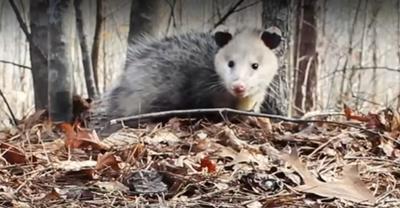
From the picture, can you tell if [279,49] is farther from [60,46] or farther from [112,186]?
[112,186]

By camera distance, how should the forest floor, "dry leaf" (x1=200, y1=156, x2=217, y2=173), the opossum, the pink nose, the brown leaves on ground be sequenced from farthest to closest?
1. the opossum
2. the pink nose
3. the brown leaves on ground
4. "dry leaf" (x1=200, y1=156, x2=217, y2=173)
5. the forest floor

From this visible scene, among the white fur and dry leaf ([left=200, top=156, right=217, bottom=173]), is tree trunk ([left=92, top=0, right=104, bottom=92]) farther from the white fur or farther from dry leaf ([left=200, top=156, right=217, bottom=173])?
dry leaf ([left=200, top=156, right=217, bottom=173])

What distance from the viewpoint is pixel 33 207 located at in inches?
67.0

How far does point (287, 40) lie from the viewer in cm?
314

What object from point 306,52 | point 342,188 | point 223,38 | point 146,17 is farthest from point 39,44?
point 342,188

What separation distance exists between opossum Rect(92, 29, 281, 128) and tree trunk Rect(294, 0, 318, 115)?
26 cm

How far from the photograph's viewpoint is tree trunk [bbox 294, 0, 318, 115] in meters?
3.17

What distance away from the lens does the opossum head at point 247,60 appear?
2.79 meters

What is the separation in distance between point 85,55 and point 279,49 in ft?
2.43

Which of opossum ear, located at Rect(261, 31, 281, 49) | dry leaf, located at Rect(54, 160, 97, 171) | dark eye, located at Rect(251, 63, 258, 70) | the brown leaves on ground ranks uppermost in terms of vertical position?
opossum ear, located at Rect(261, 31, 281, 49)

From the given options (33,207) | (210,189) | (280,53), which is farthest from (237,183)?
(280,53)

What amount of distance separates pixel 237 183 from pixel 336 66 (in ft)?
4.76

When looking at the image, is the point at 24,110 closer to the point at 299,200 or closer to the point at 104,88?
the point at 104,88

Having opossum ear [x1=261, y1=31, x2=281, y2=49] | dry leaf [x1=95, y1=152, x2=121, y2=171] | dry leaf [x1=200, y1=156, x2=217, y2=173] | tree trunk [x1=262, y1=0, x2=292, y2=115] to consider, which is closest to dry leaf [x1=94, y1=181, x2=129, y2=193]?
dry leaf [x1=95, y1=152, x2=121, y2=171]
